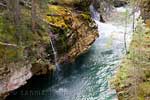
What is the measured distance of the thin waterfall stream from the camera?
2938cm

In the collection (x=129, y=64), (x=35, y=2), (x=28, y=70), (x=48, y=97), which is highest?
(x=35, y=2)

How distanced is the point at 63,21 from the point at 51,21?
1.82 m

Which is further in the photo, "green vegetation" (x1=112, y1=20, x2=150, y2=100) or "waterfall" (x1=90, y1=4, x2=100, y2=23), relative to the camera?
"waterfall" (x1=90, y1=4, x2=100, y2=23)

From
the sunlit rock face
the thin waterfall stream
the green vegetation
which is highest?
the sunlit rock face

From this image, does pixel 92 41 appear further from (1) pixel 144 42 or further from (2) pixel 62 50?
(1) pixel 144 42

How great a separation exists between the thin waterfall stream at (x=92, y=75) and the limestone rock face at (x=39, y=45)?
49.8 inches

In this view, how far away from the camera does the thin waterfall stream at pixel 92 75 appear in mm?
29375

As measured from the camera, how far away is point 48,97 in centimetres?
2950

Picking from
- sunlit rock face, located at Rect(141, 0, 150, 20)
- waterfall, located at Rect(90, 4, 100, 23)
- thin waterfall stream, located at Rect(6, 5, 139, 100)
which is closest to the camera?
thin waterfall stream, located at Rect(6, 5, 139, 100)

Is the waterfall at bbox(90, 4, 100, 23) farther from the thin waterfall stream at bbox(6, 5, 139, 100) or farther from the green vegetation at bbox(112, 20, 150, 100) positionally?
the green vegetation at bbox(112, 20, 150, 100)

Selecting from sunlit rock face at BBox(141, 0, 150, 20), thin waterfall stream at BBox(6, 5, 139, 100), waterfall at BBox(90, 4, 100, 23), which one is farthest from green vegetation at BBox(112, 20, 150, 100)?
waterfall at BBox(90, 4, 100, 23)

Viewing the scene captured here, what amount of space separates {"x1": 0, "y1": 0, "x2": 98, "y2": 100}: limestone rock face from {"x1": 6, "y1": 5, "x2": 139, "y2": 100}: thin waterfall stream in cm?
126

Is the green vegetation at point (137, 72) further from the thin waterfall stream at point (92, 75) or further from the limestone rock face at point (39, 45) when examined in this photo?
the limestone rock face at point (39, 45)

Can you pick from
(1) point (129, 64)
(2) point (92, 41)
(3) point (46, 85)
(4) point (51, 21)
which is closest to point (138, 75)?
(1) point (129, 64)
